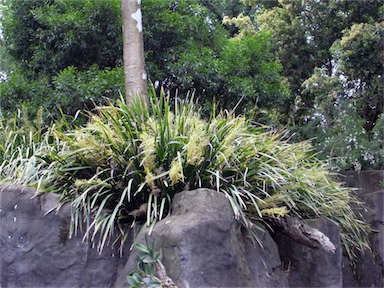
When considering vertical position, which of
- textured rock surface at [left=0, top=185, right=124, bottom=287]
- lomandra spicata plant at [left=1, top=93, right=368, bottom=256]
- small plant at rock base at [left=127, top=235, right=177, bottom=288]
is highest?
lomandra spicata plant at [left=1, top=93, right=368, bottom=256]

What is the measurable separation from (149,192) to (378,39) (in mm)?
6400

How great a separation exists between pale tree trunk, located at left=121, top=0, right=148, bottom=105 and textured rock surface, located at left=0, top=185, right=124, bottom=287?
1.89 m

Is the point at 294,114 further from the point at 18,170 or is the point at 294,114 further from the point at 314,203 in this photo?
the point at 18,170

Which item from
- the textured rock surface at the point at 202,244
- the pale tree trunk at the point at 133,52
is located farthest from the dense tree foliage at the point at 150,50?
the textured rock surface at the point at 202,244

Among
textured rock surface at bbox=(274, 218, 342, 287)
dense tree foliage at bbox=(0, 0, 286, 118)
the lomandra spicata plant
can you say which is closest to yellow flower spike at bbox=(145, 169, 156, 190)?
the lomandra spicata plant

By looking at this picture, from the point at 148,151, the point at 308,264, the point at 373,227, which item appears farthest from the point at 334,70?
the point at 148,151

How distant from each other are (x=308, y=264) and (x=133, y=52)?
9.98ft

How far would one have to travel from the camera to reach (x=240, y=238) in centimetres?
411

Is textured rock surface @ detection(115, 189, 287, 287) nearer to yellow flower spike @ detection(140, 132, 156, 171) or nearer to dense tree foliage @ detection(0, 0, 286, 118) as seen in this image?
yellow flower spike @ detection(140, 132, 156, 171)

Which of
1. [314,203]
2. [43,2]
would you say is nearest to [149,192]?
[314,203]

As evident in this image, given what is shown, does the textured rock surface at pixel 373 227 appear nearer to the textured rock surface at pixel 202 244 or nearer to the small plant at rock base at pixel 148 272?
the textured rock surface at pixel 202 244

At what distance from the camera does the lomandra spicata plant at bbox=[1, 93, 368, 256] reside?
4277 mm

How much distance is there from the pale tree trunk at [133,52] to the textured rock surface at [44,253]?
1.89 meters

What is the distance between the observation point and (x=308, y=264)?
499 centimetres
